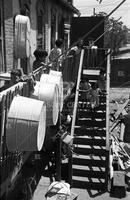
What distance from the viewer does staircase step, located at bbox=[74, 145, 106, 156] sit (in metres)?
9.57

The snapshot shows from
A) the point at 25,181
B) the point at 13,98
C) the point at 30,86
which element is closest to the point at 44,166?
the point at 25,181

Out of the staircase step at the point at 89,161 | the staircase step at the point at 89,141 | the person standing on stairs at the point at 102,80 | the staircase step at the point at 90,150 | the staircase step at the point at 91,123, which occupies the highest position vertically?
the person standing on stairs at the point at 102,80

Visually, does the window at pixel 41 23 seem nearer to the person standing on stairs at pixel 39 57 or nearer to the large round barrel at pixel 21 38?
the large round barrel at pixel 21 38

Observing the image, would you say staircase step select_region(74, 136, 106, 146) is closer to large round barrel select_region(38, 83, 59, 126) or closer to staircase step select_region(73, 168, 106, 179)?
staircase step select_region(73, 168, 106, 179)

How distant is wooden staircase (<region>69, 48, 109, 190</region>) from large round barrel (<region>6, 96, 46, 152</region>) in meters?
4.38

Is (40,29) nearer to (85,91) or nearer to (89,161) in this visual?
(85,91)

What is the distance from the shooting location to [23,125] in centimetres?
426

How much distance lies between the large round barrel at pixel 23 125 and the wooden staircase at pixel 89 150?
4377 mm

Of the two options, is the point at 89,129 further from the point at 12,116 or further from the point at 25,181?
the point at 12,116

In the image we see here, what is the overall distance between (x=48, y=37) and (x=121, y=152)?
6.56 metres

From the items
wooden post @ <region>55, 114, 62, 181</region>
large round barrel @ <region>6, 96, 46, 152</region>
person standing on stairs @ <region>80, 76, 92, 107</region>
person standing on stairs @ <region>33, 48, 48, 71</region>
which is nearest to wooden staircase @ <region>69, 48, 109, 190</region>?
person standing on stairs @ <region>80, 76, 92, 107</region>

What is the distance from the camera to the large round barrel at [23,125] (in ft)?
13.9

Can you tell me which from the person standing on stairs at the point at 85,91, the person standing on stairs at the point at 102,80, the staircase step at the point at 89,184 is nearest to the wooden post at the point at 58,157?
the staircase step at the point at 89,184

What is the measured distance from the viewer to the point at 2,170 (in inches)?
188
